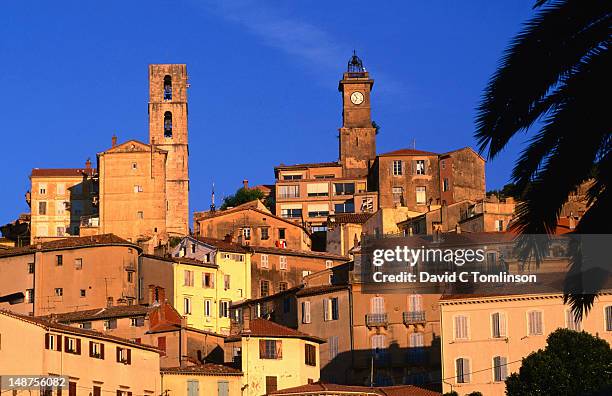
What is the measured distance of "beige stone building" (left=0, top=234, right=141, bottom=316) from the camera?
9531cm

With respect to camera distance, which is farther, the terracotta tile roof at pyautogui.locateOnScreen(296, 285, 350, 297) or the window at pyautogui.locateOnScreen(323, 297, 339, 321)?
the terracotta tile roof at pyautogui.locateOnScreen(296, 285, 350, 297)

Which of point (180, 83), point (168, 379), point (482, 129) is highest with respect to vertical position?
point (180, 83)

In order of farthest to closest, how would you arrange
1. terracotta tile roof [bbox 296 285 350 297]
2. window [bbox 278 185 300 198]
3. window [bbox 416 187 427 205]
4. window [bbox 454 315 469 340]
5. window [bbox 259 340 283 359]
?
window [bbox 278 185 300 198], window [bbox 416 187 427 205], terracotta tile roof [bbox 296 285 350 297], window [bbox 259 340 283 359], window [bbox 454 315 469 340]

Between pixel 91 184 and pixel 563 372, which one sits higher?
pixel 91 184

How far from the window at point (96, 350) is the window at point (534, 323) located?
71.3 feet

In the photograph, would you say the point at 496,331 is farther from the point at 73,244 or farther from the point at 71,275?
the point at 73,244

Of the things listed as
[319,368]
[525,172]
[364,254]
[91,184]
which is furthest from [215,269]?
[525,172]

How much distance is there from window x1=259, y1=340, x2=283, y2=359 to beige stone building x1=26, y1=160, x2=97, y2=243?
2022 inches

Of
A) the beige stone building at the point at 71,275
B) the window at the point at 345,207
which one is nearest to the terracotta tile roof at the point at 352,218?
the window at the point at 345,207

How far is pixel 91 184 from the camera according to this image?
130125 mm

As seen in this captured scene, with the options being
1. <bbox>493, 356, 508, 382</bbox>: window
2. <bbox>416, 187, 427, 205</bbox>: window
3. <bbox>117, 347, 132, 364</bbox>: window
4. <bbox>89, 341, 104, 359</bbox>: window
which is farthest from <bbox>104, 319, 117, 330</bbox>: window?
<bbox>416, 187, 427, 205</bbox>: window

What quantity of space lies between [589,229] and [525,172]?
0.92 metres

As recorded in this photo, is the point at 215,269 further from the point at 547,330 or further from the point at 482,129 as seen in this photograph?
the point at 482,129

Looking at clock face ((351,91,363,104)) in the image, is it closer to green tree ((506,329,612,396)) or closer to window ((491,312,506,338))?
window ((491,312,506,338))
